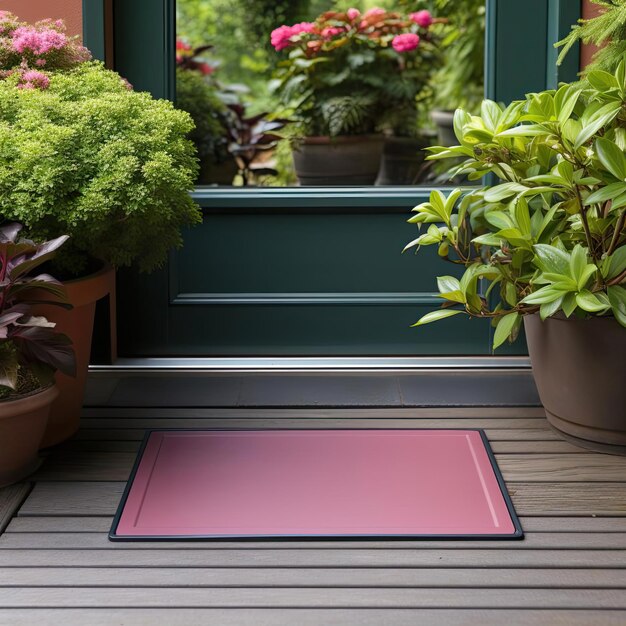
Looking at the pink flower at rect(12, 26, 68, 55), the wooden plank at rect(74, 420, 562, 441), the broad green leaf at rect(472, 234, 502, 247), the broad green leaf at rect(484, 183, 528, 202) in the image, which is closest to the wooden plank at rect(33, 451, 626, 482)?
the wooden plank at rect(74, 420, 562, 441)

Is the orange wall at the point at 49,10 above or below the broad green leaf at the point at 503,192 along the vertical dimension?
above

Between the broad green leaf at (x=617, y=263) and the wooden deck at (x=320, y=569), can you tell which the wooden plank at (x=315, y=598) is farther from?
the broad green leaf at (x=617, y=263)

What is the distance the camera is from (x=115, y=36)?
9.47ft

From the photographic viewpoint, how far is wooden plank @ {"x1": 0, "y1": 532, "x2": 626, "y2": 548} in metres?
1.89

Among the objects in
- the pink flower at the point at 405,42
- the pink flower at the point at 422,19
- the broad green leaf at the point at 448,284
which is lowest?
the broad green leaf at the point at 448,284

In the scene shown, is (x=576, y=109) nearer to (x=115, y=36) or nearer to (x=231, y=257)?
(x=231, y=257)

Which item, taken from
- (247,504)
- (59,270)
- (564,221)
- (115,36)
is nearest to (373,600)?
(247,504)

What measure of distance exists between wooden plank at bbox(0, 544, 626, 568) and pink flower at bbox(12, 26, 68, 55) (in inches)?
50.4

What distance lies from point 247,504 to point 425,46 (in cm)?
240

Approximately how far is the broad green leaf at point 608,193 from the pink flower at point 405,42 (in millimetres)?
1614

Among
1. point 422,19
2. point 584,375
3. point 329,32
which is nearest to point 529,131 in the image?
point 584,375

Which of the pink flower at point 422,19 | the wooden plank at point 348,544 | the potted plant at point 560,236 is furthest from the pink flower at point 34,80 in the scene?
the pink flower at point 422,19

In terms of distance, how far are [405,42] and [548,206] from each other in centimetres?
141

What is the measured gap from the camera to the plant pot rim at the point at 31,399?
6.78ft
